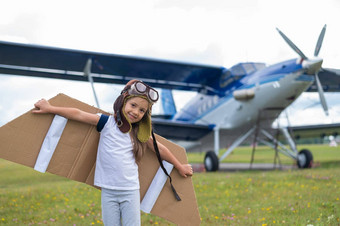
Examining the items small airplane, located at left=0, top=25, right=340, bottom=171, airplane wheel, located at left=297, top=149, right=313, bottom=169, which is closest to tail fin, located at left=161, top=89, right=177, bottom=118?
small airplane, located at left=0, top=25, right=340, bottom=171

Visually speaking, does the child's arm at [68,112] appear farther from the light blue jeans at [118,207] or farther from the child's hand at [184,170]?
the child's hand at [184,170]

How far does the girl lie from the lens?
223 centimetres

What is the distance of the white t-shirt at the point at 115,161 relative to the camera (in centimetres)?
223

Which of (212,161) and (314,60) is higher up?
(314,60)

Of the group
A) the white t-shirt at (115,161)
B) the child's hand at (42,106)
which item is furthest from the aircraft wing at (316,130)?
the child's hand at (42,106)

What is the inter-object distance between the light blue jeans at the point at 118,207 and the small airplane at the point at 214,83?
A: 785cm

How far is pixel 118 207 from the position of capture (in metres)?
2.25

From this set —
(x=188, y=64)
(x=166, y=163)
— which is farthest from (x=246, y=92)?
(x=166, y=163)

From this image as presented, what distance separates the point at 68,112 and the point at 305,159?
9.41 m

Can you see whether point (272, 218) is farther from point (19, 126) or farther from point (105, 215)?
point (19, 126)

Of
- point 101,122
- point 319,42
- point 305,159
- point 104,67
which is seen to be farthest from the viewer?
point 104,67

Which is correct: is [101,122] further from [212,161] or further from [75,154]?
[212,161]

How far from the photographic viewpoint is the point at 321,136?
51.1 ft

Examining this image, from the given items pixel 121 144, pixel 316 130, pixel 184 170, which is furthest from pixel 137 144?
pixel 316 130
